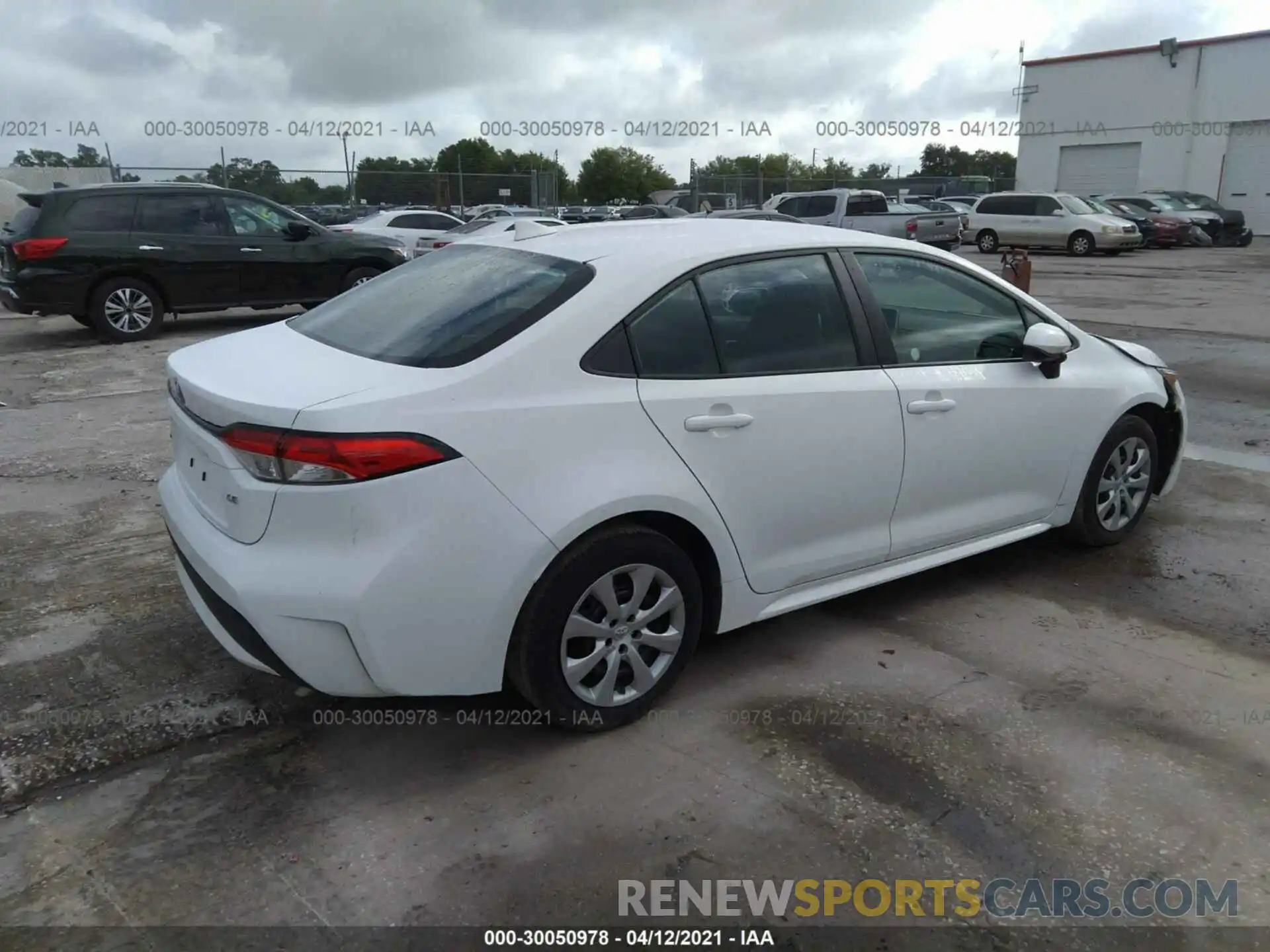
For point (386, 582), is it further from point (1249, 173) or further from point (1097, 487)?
point (1249, 173)

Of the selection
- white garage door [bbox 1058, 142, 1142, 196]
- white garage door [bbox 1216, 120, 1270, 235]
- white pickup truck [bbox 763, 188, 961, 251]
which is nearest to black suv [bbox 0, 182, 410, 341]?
white pickup truck [bbox 763, 188, 961, 251]

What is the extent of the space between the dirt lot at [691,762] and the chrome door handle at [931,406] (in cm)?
88

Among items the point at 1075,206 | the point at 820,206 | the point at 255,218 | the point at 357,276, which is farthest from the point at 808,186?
the point at 255,218

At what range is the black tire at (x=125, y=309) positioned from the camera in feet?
35.1

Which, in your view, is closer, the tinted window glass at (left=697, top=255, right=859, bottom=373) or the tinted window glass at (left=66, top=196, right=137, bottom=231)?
the tinted window glass at (left=697, top=255, right=859, bottom=373)

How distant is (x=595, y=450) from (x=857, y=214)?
21.2 metres

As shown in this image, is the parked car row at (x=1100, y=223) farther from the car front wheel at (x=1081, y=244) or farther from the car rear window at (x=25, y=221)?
the car rear window at (x=25, y=221)

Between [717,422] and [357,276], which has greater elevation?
[717,422]

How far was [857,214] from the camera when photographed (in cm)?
2275

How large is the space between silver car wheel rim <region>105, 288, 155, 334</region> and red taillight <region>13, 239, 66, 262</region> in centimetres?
68

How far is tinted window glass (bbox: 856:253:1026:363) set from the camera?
392cm

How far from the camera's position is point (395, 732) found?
336 cm

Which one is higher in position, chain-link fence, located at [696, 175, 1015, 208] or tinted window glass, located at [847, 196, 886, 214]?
chain-link fence, located at [696, 175, 1015, 208]

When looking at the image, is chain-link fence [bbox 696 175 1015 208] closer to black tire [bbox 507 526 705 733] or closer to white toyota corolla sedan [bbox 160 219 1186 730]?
white toyota corolla sedan [bbox 160 219 1186 730]
